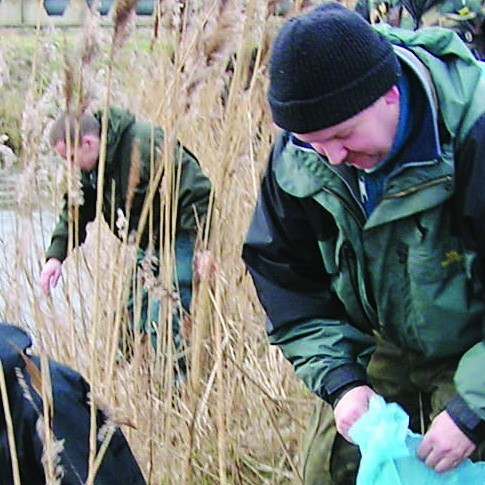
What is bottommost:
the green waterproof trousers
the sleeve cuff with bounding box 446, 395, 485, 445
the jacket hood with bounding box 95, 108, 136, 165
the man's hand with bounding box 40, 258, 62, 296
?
the man's hand with bounding box 40, 258, 62, 296

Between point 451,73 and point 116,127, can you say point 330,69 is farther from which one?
point 116,127

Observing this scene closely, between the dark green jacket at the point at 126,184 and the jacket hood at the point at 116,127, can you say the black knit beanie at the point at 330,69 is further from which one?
the jacket hood at the point at 116,127

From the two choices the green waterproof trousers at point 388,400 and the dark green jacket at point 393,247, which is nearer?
the dark green jacket at point 393,247

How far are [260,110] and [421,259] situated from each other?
3.49ft

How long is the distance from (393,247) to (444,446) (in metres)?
0.31

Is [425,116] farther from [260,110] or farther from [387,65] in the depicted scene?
[260,110]

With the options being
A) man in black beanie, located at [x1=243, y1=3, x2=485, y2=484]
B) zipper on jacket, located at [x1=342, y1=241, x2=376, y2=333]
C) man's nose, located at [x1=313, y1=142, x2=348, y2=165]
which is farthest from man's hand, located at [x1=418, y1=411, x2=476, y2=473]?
man's nose, located at [x1=313, y1=142, x2=348, y2=165]

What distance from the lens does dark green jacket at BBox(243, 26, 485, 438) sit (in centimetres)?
158

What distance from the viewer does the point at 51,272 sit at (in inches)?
127

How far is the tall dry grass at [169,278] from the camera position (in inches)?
75.4

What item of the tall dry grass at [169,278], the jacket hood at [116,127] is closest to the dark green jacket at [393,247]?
the tall dry grass at [169,278]

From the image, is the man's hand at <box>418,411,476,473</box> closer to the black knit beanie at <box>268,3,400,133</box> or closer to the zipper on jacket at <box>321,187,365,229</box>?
the zipper on jacket at <box>321,187,365,229</box>

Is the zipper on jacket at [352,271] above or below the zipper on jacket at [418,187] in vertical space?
below

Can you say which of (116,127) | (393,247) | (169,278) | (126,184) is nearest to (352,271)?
(393,247)
